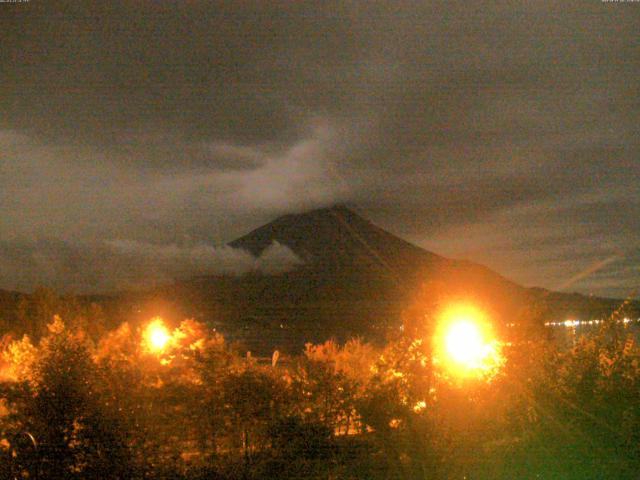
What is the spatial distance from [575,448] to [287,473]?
13.8 feet

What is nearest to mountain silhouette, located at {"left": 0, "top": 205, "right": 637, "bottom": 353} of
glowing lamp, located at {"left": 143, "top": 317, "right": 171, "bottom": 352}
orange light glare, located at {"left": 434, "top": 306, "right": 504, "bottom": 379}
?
glowing lamp, located at {"left": 143, "top": 317, "right": 171, "bottom": 352}

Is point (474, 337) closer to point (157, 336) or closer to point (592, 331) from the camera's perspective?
point (592, 331)

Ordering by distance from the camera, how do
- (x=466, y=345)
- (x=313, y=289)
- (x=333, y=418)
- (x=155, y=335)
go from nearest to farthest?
(x=466, y=345) → (x=333, y=418) → (x=155, y=335) → (x=313, y=289)

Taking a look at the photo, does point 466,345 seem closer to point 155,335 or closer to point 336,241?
point 155,335

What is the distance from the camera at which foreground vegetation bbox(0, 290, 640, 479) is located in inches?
284

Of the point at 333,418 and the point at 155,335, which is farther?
the point at 155,335

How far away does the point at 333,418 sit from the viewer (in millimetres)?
9141

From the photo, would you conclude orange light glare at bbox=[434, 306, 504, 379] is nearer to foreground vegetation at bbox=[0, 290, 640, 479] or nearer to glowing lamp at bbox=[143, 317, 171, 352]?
foreground vegetation at bbox=[0, 290, 640, 479]

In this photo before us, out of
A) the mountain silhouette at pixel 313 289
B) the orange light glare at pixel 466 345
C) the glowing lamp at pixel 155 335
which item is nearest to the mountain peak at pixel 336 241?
the mountain silhouette at pixel 313 289

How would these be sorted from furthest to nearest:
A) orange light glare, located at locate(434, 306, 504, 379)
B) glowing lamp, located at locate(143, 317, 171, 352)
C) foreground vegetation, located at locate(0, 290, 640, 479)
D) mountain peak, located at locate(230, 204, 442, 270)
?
mountain peak, located at locate(230, 204, 442, 270), glowing lamp, located at locate(143, 317, 171, 352), orange light glare, located at locate(434, 306, 504, 379), foreground vegetation, located at locate(0, 290, 640, 479)

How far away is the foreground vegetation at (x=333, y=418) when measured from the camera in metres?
7.21

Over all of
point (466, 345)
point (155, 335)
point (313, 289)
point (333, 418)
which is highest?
point (313, 289)

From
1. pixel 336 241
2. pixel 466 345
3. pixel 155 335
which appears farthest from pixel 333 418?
pixel 336 241

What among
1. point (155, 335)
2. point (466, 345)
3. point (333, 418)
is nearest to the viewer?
point (466, 345)
